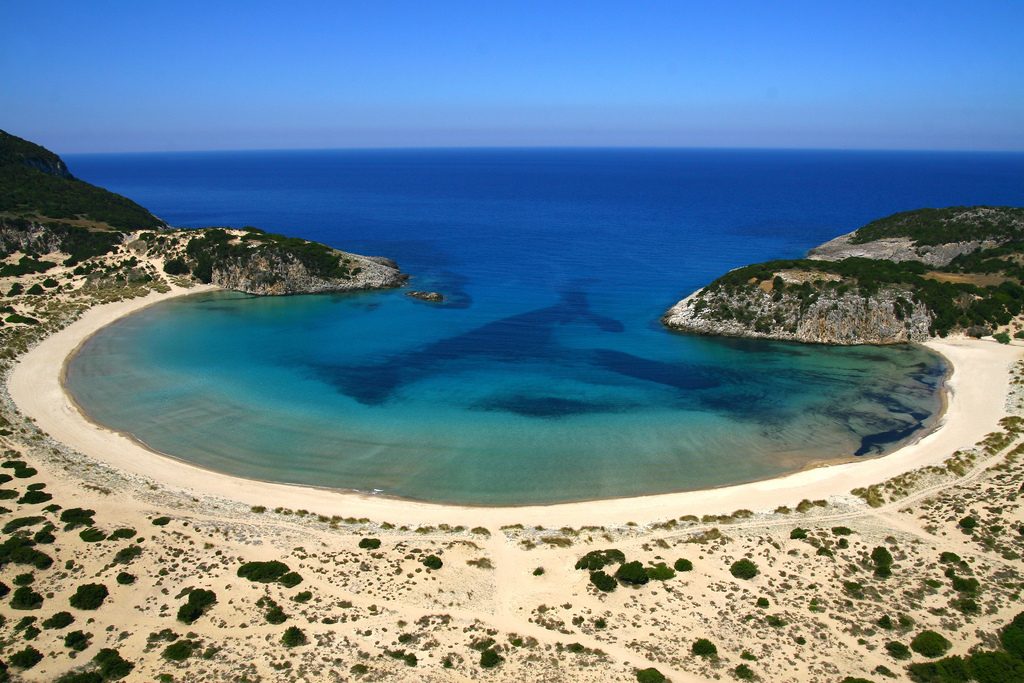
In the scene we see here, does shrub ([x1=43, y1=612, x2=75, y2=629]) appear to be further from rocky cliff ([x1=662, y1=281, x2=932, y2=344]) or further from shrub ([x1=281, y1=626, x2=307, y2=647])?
rocky cliff ([x1=662, y1=281, x2=932, y2=344])

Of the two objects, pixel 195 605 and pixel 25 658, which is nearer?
pixel 25 658

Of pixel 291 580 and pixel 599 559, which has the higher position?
pixel 599 559

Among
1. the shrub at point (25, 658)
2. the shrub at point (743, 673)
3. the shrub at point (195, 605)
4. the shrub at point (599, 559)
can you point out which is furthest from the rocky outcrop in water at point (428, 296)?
the shrub at point (743, 673)

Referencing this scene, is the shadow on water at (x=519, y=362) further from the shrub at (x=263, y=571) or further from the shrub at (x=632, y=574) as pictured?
the shrub at (x=263, y=571)

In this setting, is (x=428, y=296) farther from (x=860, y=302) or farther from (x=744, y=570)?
(x=744, y=570)

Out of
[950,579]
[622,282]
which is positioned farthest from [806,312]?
[950,579]

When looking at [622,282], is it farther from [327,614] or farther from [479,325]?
[327,614]

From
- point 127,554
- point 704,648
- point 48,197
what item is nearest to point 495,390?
point 127,554
